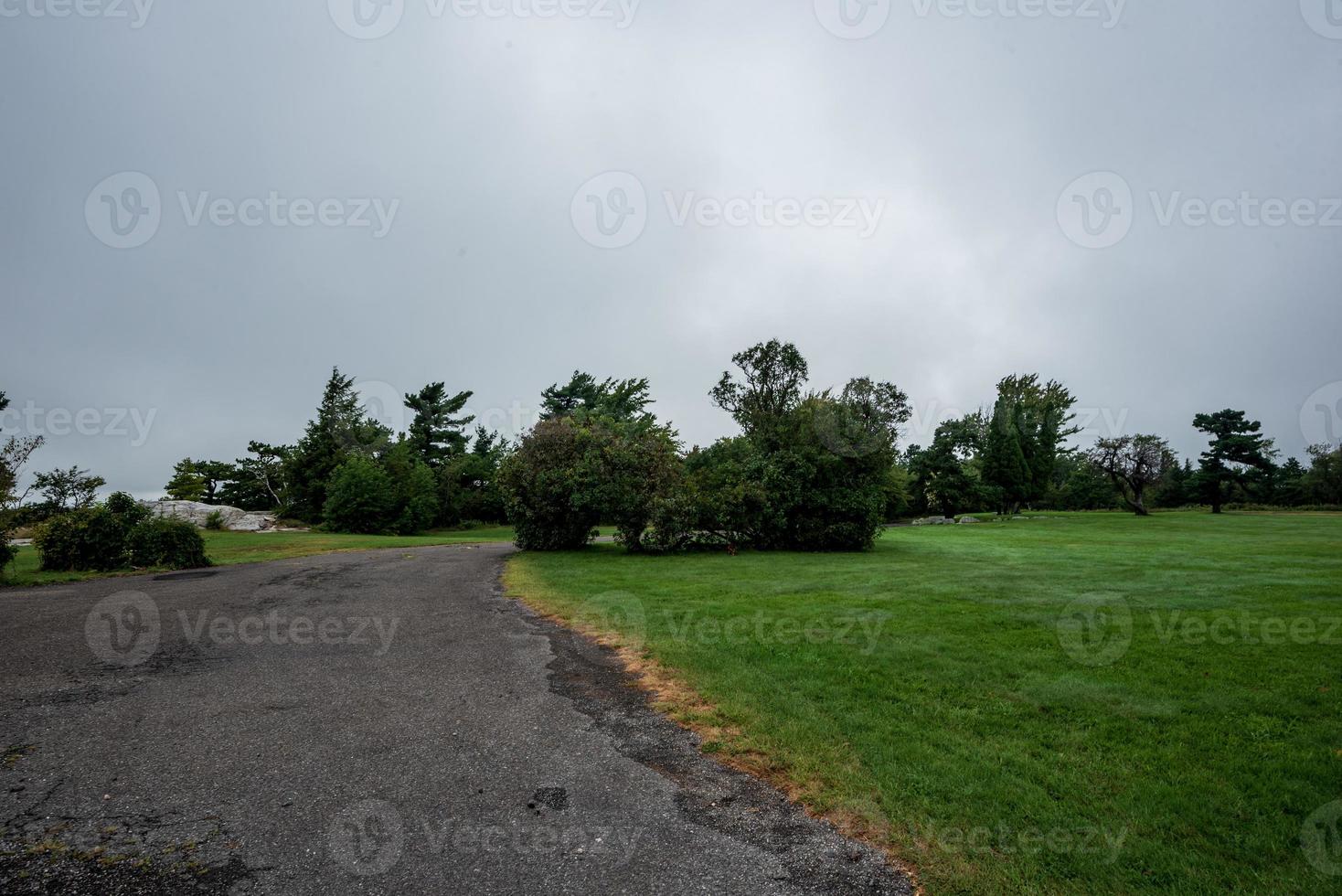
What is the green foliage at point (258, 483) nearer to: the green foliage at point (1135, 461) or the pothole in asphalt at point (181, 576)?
the pothole in asphalt at point (181, 576)

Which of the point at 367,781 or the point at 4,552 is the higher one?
the point at 4,552

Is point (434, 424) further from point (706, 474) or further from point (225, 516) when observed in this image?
point (706, 474)

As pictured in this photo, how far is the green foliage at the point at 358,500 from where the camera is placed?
37.3 m

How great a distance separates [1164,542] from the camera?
22531 mm

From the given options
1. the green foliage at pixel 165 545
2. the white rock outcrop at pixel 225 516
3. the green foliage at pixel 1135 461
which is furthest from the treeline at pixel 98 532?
the green foliage at pixel 1135 461

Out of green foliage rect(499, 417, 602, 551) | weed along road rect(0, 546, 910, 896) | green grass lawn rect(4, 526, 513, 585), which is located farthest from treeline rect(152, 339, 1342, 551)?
weed along road rect(0, 546, 910, 896)

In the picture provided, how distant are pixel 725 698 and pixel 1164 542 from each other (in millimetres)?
25051

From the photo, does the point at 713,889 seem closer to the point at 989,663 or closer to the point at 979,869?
the point at 979,869

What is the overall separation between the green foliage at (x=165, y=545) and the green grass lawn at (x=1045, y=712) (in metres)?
10.8

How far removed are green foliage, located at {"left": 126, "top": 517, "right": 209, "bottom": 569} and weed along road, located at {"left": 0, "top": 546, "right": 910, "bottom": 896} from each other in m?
8.56

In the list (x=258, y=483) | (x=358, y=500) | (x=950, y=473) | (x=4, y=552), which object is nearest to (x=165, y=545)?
(x=4, y=552)

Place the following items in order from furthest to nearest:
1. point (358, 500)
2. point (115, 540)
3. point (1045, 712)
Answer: point (358, 500) < point (115, 540) < point (1045, 712)

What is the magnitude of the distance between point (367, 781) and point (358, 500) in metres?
37.7

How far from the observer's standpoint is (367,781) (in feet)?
13.6
